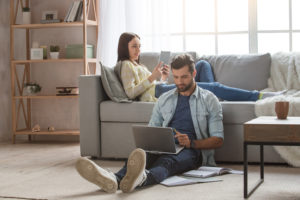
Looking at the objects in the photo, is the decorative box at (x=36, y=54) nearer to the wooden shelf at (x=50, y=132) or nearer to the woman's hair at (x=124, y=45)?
the wooden shelf at (x=50, y=132)

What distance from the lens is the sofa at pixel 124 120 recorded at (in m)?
3.37

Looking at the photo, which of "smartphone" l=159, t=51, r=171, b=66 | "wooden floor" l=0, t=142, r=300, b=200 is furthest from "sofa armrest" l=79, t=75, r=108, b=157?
"smartphone" l=159, t=51, r=171, b=66

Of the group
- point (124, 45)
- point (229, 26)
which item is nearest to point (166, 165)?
point (124, 45)

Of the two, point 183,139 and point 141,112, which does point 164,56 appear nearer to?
point 141,112

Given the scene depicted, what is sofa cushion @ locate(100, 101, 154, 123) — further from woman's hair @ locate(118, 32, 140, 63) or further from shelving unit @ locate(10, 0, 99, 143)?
shelving unit @ locate(10, 0, 99, 143)

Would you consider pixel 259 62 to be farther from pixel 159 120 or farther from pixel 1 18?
pixel 1 18

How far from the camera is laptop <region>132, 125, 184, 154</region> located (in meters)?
2.79

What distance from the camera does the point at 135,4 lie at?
4793 mm

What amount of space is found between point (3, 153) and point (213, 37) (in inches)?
91.3

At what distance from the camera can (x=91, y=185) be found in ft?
8.99

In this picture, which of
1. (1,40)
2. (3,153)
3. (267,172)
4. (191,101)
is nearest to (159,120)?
(191,101)

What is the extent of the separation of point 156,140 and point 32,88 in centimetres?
243

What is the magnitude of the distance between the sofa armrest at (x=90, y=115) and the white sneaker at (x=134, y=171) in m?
1.26

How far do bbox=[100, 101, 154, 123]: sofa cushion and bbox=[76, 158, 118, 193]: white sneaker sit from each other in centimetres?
116
